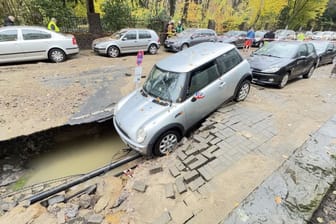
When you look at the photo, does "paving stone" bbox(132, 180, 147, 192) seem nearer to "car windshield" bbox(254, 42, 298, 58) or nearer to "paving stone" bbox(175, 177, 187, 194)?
"paving stone" bbox(175, 177, 187, 194)

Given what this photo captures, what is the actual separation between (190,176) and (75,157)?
11.9 ft

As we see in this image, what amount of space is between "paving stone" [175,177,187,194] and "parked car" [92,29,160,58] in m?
9.95

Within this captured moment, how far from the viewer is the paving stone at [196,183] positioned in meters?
3.33

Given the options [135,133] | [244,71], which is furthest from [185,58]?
[135,133]

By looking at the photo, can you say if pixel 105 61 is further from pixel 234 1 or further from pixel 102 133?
pixel 234 1

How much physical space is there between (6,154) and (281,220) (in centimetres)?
597

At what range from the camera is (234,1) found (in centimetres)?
2516

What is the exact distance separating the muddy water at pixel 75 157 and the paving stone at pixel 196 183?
106 inches

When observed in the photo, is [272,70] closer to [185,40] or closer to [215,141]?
[215,141]

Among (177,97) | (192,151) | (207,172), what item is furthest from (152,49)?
(207,172)

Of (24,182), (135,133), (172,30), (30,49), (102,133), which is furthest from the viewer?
(172,30)

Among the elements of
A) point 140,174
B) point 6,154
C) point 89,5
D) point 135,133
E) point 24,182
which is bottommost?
point 24,182

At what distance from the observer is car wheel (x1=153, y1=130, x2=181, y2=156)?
14.4ft

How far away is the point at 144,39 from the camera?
12719mm
